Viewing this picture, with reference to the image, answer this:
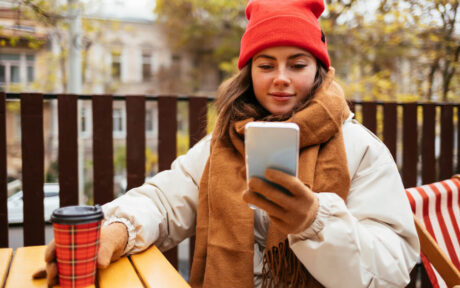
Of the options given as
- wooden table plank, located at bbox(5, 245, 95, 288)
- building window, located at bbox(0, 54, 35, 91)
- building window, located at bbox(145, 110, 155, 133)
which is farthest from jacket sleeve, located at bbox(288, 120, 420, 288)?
building window, located at bbox(0, 54, 35, 91)

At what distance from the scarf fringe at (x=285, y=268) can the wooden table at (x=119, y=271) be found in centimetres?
37

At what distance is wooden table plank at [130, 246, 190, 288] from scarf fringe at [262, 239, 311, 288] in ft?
1.21

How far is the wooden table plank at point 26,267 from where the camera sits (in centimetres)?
122

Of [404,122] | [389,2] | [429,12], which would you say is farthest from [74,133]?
[389,2]

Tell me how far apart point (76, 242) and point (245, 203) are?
2.16 ft

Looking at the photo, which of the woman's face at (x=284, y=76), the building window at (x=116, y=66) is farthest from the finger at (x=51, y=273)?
the building window at (x=116, y=66)

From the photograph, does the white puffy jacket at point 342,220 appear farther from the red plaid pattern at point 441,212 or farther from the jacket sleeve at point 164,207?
the red plaid pattern at point 441,212

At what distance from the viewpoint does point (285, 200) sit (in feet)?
3.25

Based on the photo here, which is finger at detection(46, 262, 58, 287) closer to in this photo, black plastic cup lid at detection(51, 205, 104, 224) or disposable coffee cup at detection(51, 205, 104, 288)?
disposable coffee cup at detection(51, 205, 104, 288)

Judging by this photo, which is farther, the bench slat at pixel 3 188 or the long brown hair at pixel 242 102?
the bench slat at pixel 3 188

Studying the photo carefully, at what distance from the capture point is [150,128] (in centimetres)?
2134

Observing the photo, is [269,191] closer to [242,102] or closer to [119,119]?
[242,102]

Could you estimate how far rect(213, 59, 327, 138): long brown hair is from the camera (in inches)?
65.1

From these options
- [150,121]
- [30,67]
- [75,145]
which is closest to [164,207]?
[75,145]
